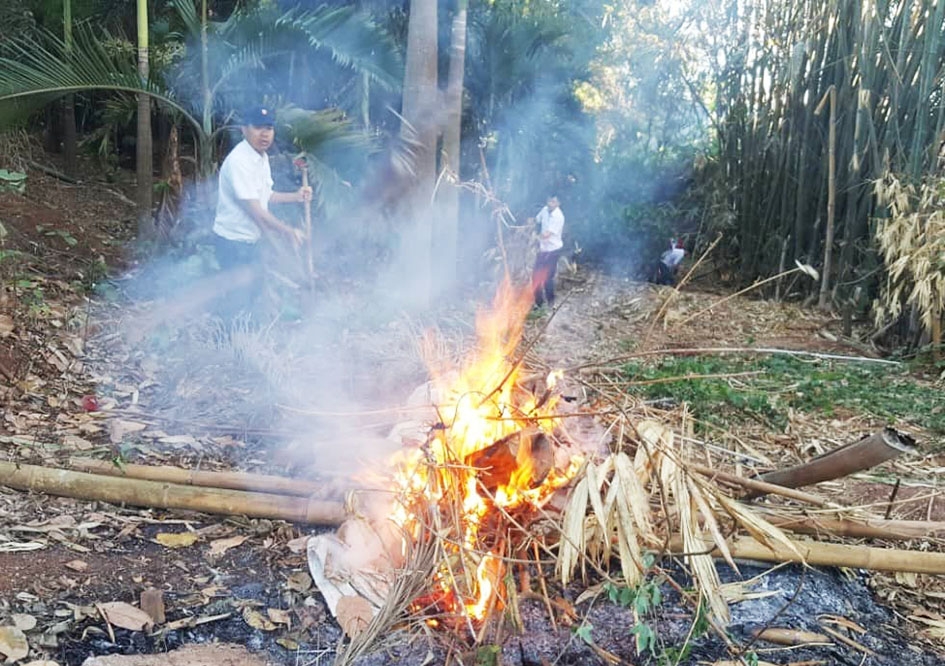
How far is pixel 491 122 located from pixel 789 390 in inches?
353

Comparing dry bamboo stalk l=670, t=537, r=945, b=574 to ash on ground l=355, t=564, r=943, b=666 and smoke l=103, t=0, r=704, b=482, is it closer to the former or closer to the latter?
ash on ground l=355, t=564, r=943, b=666

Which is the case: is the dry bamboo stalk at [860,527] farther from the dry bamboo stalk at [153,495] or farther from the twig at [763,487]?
the dry bamboo stalk at [153,495]

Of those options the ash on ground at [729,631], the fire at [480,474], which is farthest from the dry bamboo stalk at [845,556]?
the fire at [480,474]

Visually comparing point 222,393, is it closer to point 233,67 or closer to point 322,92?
point 233,67

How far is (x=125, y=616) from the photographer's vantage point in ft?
7.11

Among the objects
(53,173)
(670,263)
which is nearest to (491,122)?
(670,263)

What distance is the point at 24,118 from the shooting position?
528 centimetres

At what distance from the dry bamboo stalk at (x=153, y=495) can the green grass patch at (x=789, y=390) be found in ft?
6.07

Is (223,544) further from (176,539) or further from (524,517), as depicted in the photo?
(524,517)

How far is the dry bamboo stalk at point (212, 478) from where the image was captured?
2852mm

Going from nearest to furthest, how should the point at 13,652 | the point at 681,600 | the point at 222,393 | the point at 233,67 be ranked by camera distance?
the point at 13,652 < the point at 681,600 < the point at 222,393 < the point at 233,67

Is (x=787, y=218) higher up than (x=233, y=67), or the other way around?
(x=233, y=67)

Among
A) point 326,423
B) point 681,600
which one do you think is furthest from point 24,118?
point 681,600

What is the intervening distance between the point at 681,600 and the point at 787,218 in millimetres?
7404
